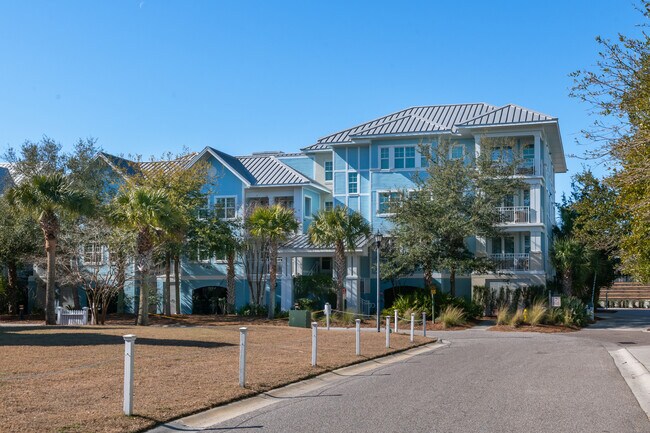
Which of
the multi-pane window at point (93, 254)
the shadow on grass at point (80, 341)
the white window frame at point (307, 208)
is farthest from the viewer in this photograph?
the white window frame at point (307, 208)

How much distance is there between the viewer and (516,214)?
43.7 meters

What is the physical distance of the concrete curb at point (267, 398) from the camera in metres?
10.3

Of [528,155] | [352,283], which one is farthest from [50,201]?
[528,155]

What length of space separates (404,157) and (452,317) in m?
12.7

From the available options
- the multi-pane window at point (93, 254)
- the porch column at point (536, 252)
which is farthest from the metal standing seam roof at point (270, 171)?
the porch column at point (536, 252)

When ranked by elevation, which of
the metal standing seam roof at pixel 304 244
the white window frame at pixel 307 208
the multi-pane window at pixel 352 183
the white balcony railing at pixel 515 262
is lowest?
the white balcony railing at pixel 515 262

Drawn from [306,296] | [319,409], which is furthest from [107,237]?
[319,409]

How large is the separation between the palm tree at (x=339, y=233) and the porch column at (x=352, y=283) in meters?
2.18

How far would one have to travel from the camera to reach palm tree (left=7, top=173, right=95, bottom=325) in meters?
29.1

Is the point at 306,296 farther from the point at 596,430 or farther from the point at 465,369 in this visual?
the point at 596,430

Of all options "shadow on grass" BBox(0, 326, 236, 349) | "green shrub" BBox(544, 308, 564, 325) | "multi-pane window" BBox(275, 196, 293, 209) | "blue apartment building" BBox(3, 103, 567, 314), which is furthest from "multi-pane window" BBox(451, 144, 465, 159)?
"shadow on grass" BBox(0, 326, 236, 349)

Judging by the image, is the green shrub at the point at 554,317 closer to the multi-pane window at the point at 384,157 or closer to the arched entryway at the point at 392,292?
the arched entryway at the point at 392,292

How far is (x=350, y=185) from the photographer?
4762 cm

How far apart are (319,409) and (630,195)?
8496 mm
